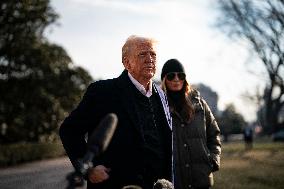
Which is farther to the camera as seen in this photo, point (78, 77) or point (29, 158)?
point (78, 77)

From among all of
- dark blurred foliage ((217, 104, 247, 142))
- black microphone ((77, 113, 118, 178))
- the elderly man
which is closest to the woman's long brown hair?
the elderly man

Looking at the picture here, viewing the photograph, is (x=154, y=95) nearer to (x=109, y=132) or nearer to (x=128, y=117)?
(x=128, y=117)

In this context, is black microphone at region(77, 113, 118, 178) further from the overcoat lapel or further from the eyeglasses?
the eyeglasses

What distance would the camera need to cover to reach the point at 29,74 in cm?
3447

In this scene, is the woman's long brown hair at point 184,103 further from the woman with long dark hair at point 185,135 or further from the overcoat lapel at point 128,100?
the overcoat lapel at point 128,100

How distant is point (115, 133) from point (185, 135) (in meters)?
1.81

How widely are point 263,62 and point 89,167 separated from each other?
36374mm

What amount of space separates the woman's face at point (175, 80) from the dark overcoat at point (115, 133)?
1.54 meters

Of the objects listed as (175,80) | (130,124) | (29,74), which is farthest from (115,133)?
(29,74)

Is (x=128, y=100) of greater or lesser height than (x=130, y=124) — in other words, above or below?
above

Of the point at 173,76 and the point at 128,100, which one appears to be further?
the point at 173,76

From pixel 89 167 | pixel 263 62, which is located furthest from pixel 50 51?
pixel 89 167

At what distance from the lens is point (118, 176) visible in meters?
3.30

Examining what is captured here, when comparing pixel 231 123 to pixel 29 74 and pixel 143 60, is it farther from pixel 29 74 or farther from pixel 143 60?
pixel 143 60
